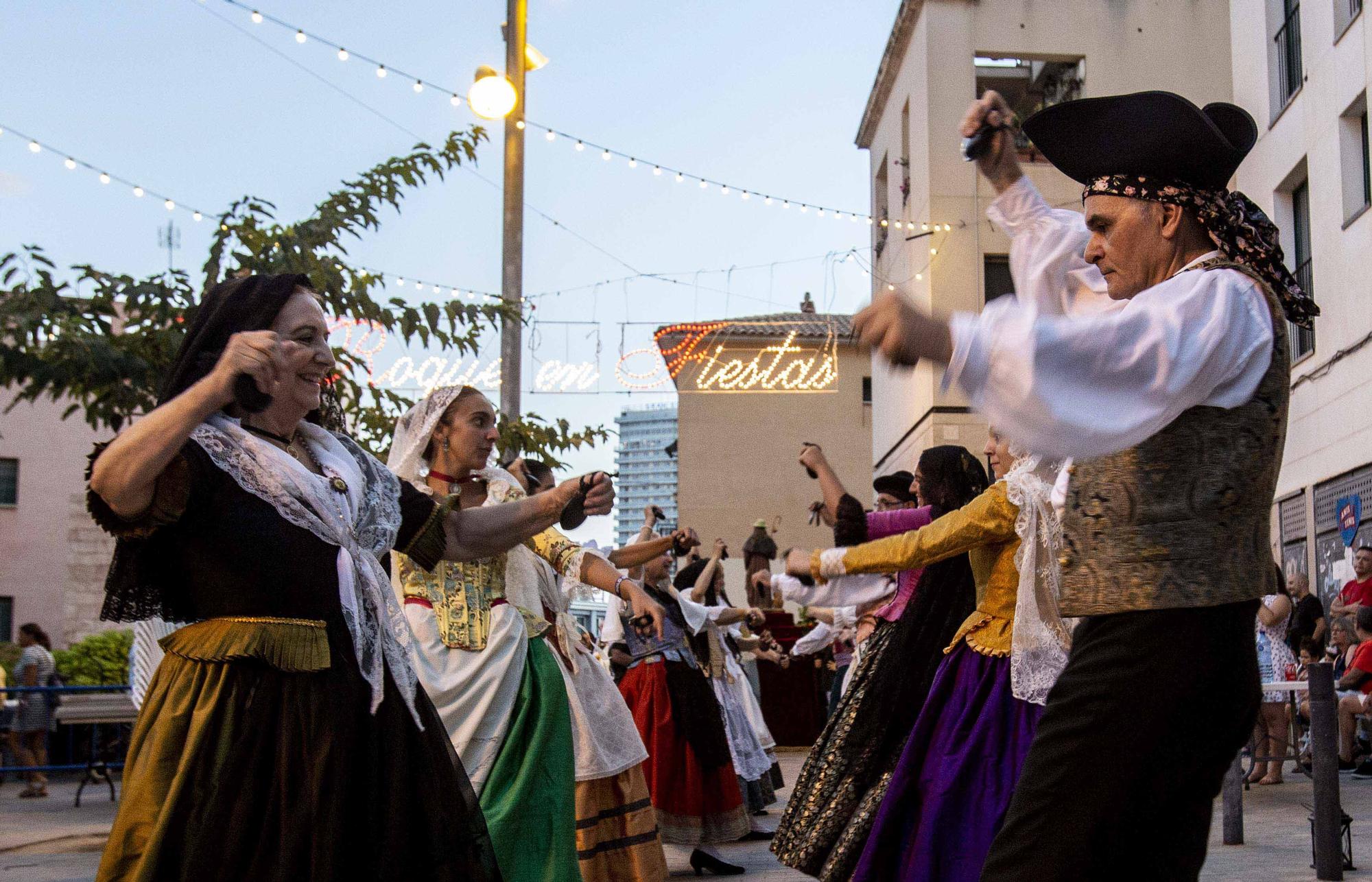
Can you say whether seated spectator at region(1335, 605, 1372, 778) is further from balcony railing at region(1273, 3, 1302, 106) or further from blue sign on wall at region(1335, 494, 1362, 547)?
balcony railing at region(1273, 3, 1302, 106)

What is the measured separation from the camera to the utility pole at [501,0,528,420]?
10.6 m

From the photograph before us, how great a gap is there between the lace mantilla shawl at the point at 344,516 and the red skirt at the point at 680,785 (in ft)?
14.2

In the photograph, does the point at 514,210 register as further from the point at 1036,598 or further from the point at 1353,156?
the point at 1353,156

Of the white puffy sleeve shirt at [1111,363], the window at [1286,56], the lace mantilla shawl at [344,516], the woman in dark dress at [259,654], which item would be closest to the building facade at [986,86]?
the window at [1286,56]

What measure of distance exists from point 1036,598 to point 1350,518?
404 inches

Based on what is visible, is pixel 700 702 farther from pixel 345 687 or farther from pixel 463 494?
pixel 345 687

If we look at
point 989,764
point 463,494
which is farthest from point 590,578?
point 989,764

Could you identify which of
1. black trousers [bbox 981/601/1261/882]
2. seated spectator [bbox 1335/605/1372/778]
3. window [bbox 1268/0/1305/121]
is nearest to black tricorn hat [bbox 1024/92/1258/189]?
black trousers [bbox 981/601/1261/882]

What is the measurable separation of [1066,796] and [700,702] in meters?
5.56

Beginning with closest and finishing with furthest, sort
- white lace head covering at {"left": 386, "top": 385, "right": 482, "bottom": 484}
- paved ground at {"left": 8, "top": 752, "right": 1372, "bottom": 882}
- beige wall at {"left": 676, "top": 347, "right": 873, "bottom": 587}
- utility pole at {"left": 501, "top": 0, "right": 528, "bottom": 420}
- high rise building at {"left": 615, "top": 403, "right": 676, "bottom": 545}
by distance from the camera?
white lace head covering at {"left": 386, "top": 385, "right": 482, "bottom": 484} → paved ground at {"left": 8, "top": 752, "right": 1372, "bottom": 882} → utility pole at {"left": 501, "top": 0, "right": 528, "bottom": 420} → beige wall at {"left": 676, "top": 347, "right": 873, "bottom": 587} → high rise building at {"left": 615, "top": 403, "right": 676, "bottom": 545}

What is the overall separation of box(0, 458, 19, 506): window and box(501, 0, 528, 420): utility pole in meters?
22.5

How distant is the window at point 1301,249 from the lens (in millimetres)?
15367

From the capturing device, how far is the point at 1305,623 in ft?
39.6

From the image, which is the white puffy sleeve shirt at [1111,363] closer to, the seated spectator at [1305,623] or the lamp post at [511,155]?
the lamp post at [511,155]
